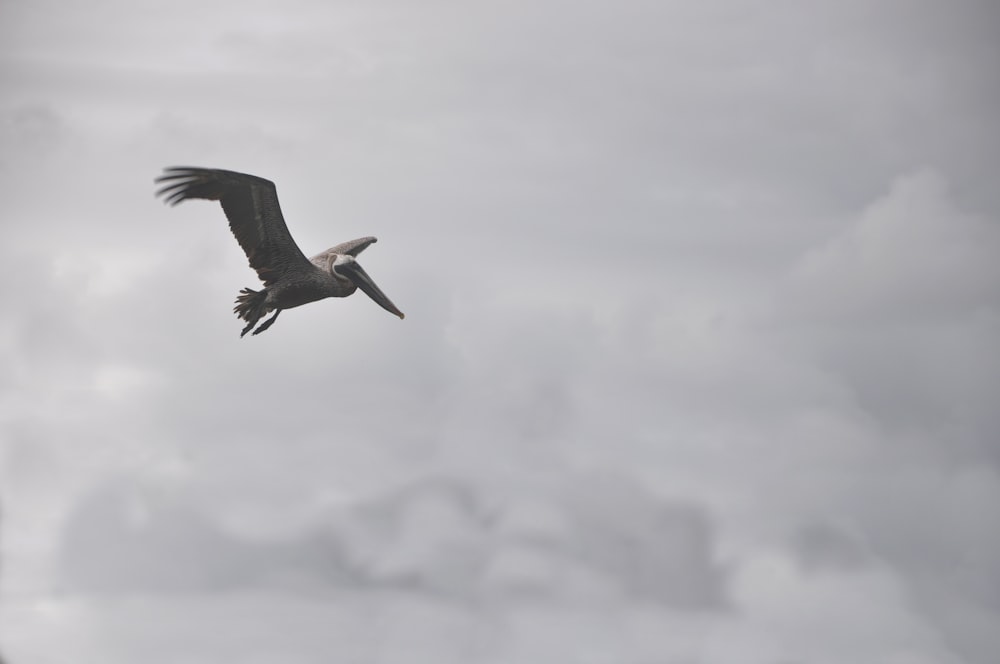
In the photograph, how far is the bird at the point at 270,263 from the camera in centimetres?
3700

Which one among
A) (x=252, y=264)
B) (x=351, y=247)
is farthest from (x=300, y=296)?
(x=351, y=247)

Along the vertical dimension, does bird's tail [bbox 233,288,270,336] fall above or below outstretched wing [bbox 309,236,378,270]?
below

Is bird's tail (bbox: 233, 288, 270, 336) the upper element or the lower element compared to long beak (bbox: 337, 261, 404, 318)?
lower

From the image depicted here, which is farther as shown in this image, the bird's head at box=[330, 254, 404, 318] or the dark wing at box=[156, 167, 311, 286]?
the bird's head at box=[330, 254, 404, 318]

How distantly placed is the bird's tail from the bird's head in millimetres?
2871

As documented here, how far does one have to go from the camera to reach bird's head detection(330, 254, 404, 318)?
4047 centimetres

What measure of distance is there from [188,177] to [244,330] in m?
5.09

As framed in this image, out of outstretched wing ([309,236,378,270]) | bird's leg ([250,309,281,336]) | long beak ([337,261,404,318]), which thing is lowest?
bird's leg ([250,309,281,336])

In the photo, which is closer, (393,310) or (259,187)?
(259,187)

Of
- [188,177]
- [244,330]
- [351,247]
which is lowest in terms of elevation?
[244,330]

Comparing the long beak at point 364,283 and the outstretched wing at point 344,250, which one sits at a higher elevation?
the outstretched wing at point 344,250

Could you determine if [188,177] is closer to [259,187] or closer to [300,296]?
[259,187]

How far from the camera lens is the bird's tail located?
38.2m

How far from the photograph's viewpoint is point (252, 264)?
39.2 metres
